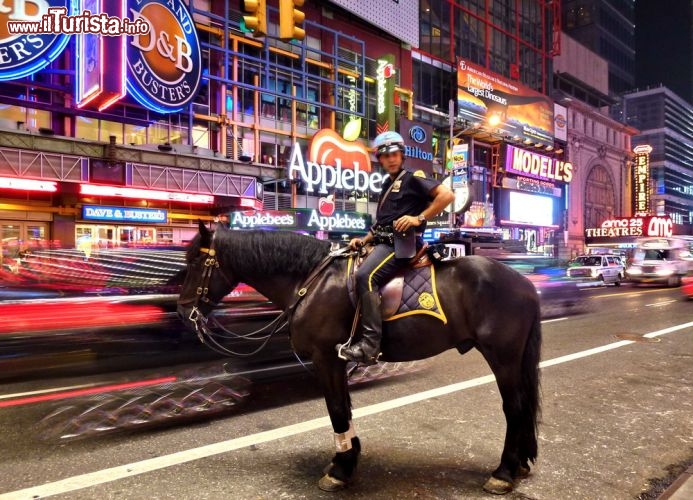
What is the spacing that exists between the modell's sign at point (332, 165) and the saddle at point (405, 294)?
2251 centimetres

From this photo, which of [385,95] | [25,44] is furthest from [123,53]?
[385,95]

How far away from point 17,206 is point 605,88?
241ft

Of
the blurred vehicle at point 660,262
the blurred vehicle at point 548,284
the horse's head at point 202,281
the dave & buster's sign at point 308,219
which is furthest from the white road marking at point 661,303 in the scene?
Result: the horse's head at point 202,281

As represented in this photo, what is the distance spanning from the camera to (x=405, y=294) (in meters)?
3.68

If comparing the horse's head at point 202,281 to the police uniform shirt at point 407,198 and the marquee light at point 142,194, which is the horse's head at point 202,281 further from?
the marquee light at point 142,194

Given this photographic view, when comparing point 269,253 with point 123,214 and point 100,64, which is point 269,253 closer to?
point 100,64

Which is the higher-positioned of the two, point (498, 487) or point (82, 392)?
point (498, 487)

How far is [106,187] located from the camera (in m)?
19.3

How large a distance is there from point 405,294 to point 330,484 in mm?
1556

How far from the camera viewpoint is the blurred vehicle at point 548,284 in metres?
14.5

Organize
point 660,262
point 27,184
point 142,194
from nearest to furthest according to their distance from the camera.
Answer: point 27,184 → point 142,194 → point 660,262

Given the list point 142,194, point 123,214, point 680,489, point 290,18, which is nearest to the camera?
point 680,489

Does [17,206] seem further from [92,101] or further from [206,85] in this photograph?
[206,85]

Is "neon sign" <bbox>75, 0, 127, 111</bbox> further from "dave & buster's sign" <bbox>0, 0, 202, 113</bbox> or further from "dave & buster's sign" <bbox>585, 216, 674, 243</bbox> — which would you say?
"dave & buster's sign" <bbox>585, 216, 674, 243</bbox>
